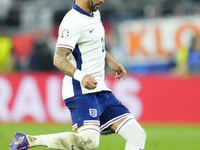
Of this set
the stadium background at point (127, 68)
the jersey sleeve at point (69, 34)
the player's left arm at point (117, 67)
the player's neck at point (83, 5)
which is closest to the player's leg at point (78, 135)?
the jersey sleeve at point (69, 34)

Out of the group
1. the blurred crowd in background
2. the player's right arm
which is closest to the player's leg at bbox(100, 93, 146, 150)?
the player's right arm

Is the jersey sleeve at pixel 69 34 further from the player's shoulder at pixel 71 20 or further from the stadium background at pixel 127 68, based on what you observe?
the stadium background at pixel 127 68

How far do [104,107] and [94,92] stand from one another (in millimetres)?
235

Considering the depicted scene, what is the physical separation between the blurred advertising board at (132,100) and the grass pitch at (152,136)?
392 millimetres

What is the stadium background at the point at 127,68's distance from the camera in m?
10.8

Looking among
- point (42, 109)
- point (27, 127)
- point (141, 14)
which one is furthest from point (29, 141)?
point (141, 14)

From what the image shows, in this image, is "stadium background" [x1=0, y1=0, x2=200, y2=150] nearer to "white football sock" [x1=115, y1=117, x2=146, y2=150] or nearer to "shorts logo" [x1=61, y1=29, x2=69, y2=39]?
"white football sock" [x1=115, y1=117, x2=146, y2=150]

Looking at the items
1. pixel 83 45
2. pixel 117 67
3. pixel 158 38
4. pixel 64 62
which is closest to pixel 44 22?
pixel 158 38

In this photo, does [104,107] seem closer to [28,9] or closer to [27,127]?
[27,127]

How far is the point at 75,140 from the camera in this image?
4.68 metres

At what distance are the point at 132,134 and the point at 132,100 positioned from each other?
20.2ft

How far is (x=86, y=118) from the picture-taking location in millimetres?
4820

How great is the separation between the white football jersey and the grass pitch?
2.65 m

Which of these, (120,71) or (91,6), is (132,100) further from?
(91,6)
